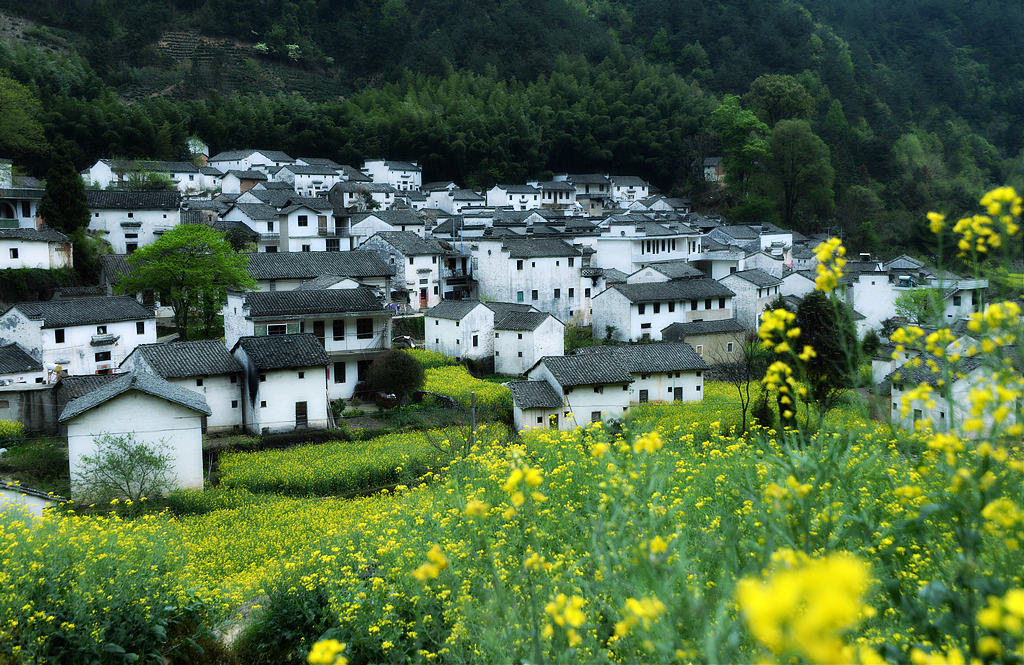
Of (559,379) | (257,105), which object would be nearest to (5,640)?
(559,379)

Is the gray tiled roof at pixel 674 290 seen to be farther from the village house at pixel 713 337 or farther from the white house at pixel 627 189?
the white house at pixel 627 189

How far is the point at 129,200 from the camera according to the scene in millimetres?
29672

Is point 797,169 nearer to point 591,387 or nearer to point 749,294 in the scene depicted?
point 749,294

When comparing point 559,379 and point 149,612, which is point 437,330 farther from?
point 149,612

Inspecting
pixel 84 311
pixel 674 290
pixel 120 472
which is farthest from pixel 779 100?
pixel 120 472

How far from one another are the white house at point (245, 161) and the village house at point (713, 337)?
26672mm

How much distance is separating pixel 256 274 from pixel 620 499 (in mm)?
23791

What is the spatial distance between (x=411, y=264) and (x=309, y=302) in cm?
819

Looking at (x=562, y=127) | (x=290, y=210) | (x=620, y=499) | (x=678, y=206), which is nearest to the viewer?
(x=620, y=499)

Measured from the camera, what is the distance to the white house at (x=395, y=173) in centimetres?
4684

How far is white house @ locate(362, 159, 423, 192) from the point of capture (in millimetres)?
46844

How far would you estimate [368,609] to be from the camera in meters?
6.80

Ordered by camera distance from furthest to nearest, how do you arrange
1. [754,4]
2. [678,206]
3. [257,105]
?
[754,4], [257,105], [678,206]

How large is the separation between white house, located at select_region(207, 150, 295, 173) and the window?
81.1ft
